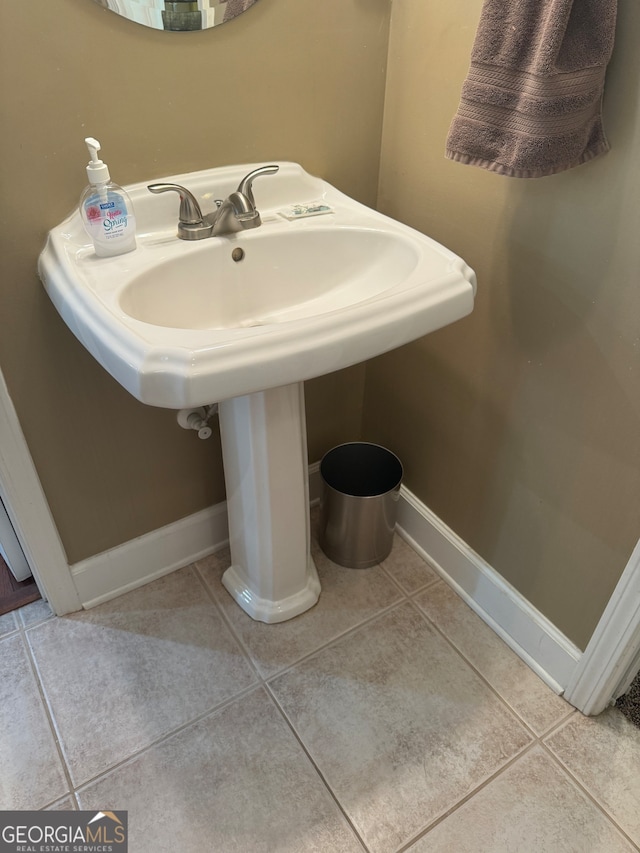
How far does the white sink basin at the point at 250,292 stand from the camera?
0.81m

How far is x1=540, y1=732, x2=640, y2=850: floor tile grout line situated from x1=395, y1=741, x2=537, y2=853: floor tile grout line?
33 millimetres

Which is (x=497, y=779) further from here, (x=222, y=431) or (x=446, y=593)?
(x=222, y=431)

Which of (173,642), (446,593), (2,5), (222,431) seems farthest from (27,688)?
(2,5)

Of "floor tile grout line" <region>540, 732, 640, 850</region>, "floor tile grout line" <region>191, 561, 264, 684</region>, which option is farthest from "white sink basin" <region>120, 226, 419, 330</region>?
"floor tile grout line" <region>540, 732, 640, 850</region>

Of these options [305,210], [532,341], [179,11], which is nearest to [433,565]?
[532,341]

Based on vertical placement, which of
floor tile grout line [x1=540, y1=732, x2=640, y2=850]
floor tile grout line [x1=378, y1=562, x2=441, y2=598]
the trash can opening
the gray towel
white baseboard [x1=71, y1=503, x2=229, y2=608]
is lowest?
floor tile grout line [x1=378, y1=562, x2=441, y2=598]

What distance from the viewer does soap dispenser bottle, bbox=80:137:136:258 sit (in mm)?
985

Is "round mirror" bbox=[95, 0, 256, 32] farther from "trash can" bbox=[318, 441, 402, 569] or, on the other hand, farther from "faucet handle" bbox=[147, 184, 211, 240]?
"trash can" bbox=[318, 441, 402, 569]

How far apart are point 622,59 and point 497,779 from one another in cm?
119

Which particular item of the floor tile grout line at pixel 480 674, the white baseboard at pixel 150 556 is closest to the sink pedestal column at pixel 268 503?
the white baseboard at pixel 150 556

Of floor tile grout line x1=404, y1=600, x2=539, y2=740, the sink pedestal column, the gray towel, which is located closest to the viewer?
the gray towel

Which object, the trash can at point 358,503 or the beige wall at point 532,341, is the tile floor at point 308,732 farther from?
the beige wall at point 532,341

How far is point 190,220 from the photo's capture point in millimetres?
1083

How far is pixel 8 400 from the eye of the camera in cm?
114
